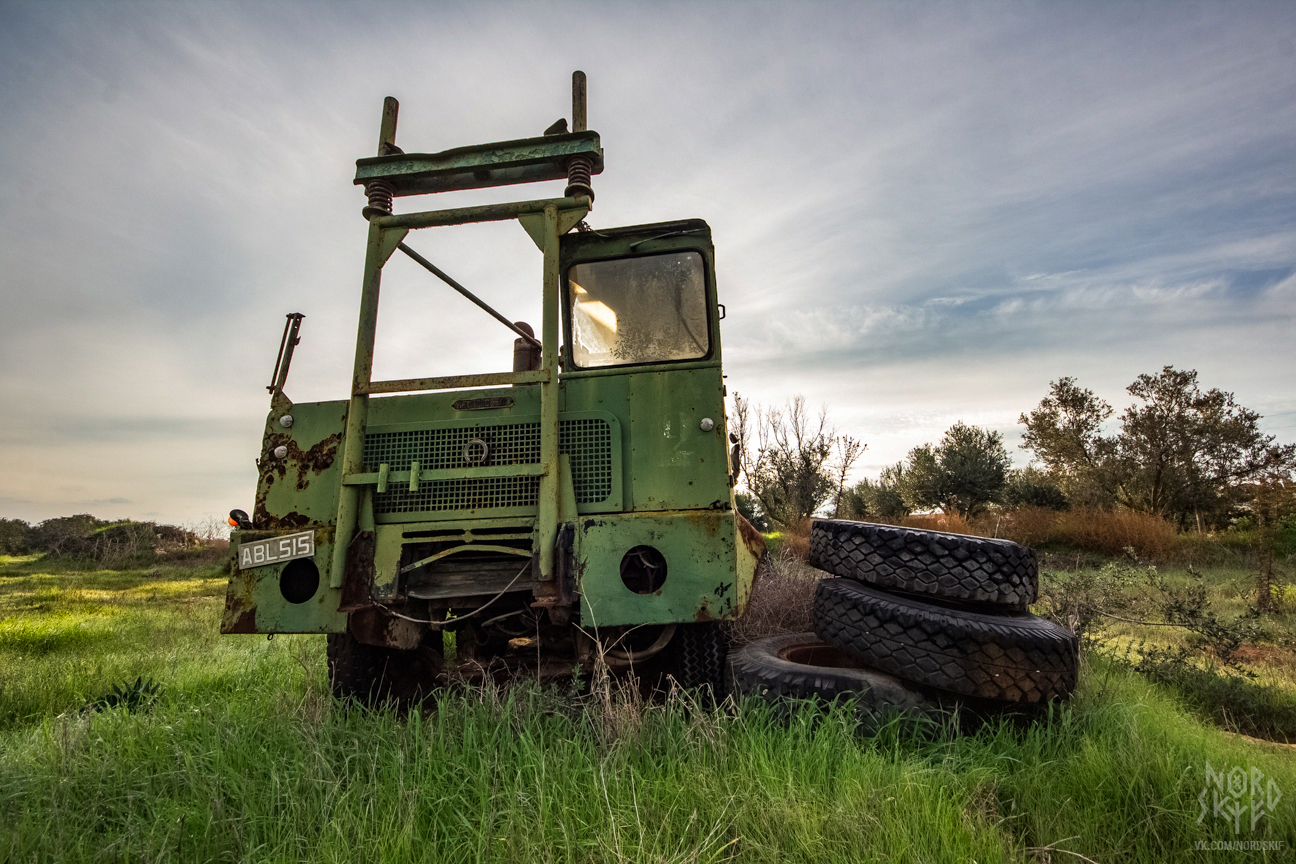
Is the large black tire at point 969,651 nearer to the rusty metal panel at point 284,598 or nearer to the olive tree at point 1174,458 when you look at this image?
the rusty metal panel at point 284,598

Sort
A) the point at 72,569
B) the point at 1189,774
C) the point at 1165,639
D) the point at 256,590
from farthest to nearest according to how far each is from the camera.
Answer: the point at 72,569, the point at 1165,639, the point at 256,590, the point at 1189,774

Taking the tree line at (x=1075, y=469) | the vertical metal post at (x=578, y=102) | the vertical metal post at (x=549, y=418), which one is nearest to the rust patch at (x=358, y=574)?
the vertical metal post at (x=549, y=418)

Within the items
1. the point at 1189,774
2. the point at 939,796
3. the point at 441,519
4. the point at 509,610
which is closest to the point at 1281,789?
the point at 1189,774

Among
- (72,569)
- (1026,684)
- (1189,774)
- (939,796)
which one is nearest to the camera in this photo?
(939,796)

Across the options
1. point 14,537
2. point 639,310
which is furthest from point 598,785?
point 14,537

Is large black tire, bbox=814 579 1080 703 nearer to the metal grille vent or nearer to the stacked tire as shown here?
the stacked tire

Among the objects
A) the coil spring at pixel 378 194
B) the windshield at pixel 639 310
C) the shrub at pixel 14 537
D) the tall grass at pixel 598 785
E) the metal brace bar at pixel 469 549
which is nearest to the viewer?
the tall grass at pixel 598 785

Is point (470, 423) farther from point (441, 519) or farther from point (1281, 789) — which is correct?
point (1281, 789)

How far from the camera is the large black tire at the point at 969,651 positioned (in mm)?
3119

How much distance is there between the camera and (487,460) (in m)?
3.39

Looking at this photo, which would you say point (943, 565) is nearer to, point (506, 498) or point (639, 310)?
point (639, 310)

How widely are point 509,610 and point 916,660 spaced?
6.91ft

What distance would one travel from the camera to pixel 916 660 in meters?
3.21

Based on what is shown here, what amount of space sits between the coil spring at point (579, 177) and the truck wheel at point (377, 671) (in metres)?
2.64
